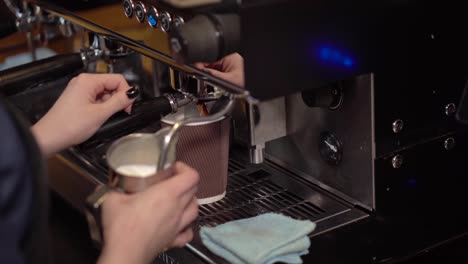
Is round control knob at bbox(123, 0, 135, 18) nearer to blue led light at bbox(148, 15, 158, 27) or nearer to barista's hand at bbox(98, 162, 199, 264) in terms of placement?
blue led light at bbox(148, 15, 158, 27)

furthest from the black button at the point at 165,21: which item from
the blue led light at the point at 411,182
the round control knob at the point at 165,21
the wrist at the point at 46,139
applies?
the blue led light at the point at 411,182

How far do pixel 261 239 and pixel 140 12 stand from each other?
0.30 meters

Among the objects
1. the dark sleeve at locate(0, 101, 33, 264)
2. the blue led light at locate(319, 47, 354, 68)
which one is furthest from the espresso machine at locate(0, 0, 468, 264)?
the dark sleeve at locate(0, 101, 33, 264)

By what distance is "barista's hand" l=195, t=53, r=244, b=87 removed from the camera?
787 mm

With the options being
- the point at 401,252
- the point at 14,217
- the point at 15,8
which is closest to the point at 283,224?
the point at 401,252

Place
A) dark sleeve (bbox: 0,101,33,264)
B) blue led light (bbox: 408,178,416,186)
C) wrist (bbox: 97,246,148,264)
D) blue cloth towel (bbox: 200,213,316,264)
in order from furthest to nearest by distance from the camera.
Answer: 1. blue led light (bbox: 408,178,416,186)
2. blue cloth towel (bbox: 200,213,316,264)
3. wrist (bbox: 97,246,148,264)
4. dark sleeve (bbox: 0,101,33,264)

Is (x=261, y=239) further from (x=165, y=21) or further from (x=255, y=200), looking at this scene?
(x=165, y=21)

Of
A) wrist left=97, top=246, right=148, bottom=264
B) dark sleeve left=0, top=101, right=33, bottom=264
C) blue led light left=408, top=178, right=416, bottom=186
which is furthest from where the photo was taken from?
blue led light left=408, top=178, right=416, bottom=186

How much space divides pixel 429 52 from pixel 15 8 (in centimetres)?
66

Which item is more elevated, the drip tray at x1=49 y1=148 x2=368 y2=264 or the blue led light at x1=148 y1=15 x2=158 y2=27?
the blue led light at x1=148 y1=15 x2=158 y2=27

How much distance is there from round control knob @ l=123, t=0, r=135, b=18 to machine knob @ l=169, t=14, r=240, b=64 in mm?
154

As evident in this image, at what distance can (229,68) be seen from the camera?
0.82m

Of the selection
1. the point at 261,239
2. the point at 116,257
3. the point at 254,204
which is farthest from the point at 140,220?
the point at 254,204

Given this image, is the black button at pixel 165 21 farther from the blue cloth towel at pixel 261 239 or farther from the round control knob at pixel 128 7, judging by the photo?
the blue cloth towel at pixel 261 239
